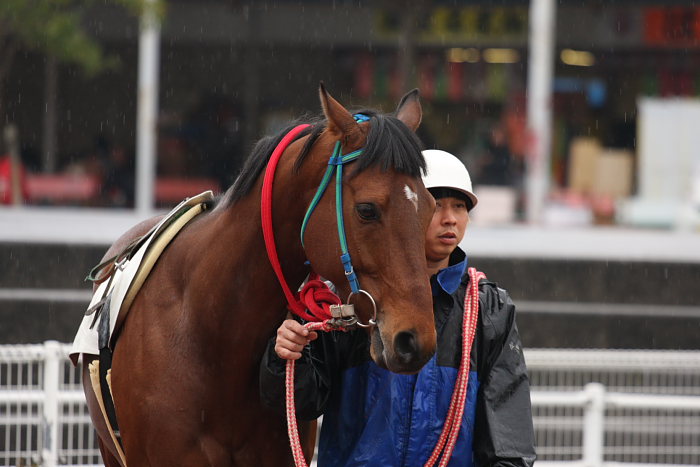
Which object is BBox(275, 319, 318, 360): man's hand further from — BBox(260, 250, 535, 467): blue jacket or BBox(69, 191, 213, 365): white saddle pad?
BBox(69, 191, 213, 365): white saddle pad

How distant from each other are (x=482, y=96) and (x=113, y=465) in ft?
48.6

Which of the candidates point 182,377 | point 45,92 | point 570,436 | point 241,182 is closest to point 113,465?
point 182,377

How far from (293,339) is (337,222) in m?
0.36

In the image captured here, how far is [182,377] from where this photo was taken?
3188 millimetres

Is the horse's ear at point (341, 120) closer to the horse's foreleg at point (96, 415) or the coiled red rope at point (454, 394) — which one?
the coiled red rope at point (454, 394)

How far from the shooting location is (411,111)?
312cm

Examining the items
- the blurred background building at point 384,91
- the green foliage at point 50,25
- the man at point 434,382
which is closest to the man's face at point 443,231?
the man at point 434,382

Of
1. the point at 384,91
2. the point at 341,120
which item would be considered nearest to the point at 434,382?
the point at 341,120

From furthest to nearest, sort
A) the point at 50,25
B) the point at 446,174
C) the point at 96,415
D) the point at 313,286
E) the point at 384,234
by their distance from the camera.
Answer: the point at 50,25 → the point at 96,415 → the point at 446,174 → the point at 313,286 → the point at 384,234

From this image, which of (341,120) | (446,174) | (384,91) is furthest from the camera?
(384,91)

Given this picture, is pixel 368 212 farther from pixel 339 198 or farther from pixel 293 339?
pixel 293 339

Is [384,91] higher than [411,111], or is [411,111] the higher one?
[384,91]

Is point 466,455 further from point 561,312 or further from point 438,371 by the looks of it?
point 561,312

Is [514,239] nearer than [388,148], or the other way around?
[388,148]
